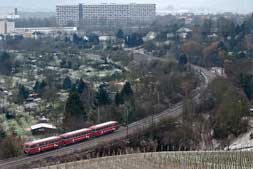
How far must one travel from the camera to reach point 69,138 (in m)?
7.24

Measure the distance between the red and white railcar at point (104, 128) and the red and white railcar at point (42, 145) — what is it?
2.22ft

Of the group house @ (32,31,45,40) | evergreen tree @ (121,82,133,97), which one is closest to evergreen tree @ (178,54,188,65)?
evergreen tree @ (121,82,133,97)

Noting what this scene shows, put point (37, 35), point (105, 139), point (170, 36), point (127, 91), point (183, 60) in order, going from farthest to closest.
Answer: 1. point (37, 35)
2. point (170, 36)
3. point (183, 60)
4. point (127, 91)
5. point (105, 139)

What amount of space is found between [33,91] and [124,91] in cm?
223

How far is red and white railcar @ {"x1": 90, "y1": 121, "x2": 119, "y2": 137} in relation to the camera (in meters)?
7.65

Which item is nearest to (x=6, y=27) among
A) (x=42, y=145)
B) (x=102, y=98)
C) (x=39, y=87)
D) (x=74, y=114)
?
(x=39, y=87)

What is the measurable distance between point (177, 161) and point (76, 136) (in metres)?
2.99

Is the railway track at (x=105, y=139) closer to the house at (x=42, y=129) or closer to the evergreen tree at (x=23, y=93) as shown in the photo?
the house at (x=42, y=129)

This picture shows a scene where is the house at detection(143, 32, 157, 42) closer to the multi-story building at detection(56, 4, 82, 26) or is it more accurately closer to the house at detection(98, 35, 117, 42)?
the house at detection(98, 35, 117, 42)

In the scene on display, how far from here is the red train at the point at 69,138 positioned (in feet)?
22.3

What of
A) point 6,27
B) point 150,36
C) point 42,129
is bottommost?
point 42,129

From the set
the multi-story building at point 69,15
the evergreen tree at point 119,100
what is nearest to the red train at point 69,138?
the evergreen tree at point 119,100

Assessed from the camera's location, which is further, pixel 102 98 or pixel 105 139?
pixel 102 98

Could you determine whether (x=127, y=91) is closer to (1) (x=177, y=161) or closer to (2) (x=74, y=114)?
(2) (x=74, y=114)
